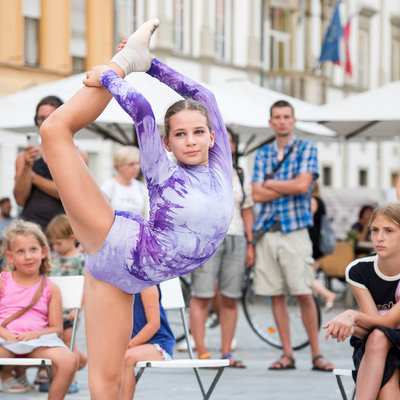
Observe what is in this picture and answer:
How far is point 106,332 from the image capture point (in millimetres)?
4332

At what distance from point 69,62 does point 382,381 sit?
23224mm

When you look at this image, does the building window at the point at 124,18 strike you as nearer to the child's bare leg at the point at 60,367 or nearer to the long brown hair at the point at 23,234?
the long brown hair at the point at 23,234

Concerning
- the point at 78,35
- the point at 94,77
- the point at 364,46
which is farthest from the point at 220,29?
the point at 94,77

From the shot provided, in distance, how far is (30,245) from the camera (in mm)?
6980

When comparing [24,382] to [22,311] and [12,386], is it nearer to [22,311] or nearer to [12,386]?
[12,386]

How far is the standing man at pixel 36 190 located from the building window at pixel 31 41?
18.7m

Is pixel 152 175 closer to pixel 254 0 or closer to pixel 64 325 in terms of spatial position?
pixel 64 325

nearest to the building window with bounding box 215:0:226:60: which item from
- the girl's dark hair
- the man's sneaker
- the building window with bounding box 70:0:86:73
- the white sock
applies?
the building window with bounding box 70:0:86:73

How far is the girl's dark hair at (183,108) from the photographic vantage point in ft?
14.8

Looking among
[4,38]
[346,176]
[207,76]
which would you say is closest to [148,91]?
[4,38]

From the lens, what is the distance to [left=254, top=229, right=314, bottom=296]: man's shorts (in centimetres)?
891

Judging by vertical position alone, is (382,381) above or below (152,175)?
below

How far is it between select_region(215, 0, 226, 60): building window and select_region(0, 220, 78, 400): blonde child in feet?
90.1

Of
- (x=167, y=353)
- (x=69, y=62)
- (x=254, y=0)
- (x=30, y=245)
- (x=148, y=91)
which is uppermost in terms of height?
(x=254, y=0)
